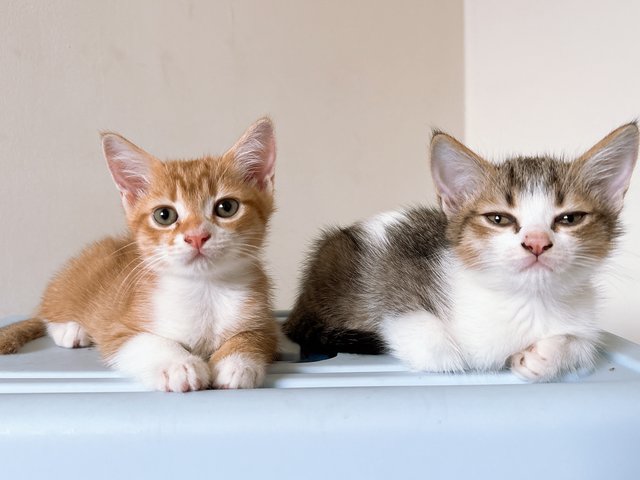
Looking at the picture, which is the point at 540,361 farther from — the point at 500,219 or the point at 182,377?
the point at 182,377

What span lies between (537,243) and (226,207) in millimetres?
491

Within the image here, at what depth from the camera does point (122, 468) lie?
0.65 meters

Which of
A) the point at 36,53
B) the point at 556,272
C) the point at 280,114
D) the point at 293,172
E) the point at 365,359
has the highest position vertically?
the point at 36,53

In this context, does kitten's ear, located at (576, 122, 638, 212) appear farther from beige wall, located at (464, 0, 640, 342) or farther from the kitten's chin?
beige wall, located at (464, 0, 640, 342)

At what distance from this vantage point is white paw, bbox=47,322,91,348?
3.59 ft

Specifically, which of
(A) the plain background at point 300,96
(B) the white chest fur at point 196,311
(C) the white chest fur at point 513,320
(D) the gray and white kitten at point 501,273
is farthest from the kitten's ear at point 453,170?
(A) the plain background at point 300,96

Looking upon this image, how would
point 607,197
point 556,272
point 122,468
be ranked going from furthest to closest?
point 607,197
point 556,272
point 122,468

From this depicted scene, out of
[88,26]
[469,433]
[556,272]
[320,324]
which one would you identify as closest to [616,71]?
[556,272]

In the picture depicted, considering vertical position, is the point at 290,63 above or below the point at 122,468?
above

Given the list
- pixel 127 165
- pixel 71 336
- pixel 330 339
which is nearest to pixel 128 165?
pixel 127 165

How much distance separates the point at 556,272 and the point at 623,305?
0.85 m

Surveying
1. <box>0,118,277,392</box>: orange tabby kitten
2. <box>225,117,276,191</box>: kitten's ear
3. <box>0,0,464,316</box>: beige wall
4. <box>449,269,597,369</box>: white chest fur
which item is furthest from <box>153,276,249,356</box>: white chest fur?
<box>0,0,464,316</box>: beige wall

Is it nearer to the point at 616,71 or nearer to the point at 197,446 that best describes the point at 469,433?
the point at 197,446

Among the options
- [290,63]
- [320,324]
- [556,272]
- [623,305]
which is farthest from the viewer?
[290,63]
